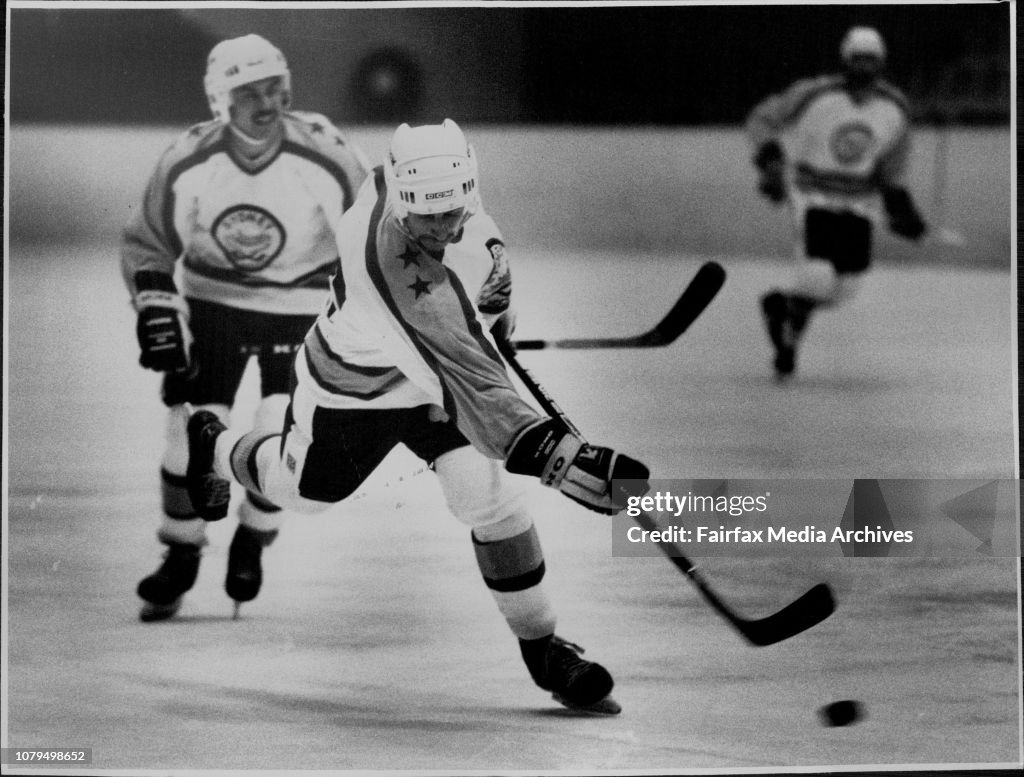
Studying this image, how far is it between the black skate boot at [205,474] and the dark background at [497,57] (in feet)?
2.24

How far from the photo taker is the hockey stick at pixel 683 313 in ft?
10.9

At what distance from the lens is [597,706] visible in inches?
128

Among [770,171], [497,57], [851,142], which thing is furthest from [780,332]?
[497,57]

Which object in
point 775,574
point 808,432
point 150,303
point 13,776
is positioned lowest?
point 13,776

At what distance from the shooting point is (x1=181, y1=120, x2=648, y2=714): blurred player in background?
3.07 meters

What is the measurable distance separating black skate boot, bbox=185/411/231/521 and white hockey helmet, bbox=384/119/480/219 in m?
0.64

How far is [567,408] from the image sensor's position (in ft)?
10.7

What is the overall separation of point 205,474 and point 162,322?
0.35 meters

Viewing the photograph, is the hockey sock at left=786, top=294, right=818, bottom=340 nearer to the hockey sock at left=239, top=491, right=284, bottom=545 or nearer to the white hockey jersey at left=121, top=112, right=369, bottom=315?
the white hockey jersey at left=121, top=112, right=369, bottom=315

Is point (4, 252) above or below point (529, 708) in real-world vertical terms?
above

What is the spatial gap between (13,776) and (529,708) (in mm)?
1186

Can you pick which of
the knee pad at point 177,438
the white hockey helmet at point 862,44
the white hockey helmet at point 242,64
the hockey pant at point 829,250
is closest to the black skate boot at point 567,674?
the knee pad at point 177,438

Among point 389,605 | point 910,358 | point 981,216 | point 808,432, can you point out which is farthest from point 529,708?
point 981,216

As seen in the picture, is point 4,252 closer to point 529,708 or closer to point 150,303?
point 150,303
